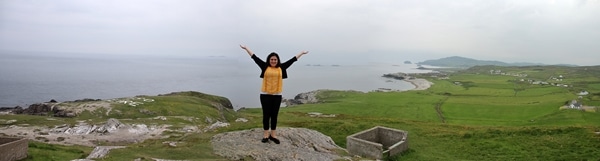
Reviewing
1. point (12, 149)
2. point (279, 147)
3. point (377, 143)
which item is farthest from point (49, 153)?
point (377, 143)

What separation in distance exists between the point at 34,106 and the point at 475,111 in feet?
311

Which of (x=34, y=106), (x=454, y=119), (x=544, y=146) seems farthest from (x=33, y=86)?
(x=544, y=146)

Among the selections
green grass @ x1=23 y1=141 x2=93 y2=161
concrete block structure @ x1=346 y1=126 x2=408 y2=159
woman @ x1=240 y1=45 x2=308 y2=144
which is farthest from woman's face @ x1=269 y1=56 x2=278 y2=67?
green grass @ x1=23 y1=141 x2=93 y2=161

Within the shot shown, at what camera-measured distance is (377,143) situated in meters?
27.6

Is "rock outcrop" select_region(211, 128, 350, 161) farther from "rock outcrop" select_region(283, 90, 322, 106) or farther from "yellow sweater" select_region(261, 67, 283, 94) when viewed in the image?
"rock outcrop" select_region(283, 90, 322, 106)

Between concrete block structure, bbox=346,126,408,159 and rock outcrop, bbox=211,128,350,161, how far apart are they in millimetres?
2013

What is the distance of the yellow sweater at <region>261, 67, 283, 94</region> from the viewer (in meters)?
16.5

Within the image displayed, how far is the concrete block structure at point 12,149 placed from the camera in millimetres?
20906

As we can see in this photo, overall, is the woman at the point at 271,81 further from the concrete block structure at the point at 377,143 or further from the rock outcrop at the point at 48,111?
the rock outcrop at the point at 48,111

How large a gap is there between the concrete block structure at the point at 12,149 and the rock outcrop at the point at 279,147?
11172mm

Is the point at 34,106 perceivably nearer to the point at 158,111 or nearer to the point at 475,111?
the point at 158,111

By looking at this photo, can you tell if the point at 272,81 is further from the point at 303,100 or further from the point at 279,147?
the point at 303,100

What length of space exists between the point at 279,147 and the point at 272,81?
486 centimetres

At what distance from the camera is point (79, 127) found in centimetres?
4550
